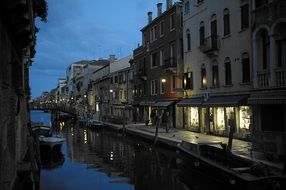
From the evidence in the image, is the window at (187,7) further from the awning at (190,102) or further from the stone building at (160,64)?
the awning at (190,102)

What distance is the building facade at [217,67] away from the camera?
25.0 metres

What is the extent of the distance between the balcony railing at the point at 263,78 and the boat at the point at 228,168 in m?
4.30

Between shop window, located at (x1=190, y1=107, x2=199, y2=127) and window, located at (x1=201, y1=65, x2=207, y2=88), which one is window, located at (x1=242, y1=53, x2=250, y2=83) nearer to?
window, located at (x1=201, y1=65, x2=207, y2=88)

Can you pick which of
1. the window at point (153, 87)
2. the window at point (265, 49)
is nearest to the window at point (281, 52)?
the window at point (265, 49)

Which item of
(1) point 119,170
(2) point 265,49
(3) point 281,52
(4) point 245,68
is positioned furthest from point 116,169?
(3) point 281,52

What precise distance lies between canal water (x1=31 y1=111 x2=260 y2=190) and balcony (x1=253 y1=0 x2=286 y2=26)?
827cm

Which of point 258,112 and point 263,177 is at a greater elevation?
point 258,112

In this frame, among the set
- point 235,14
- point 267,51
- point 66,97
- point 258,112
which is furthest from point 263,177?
point 66,97

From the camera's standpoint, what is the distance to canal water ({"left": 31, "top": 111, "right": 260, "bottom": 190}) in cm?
1791

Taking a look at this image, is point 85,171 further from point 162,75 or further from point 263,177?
point 162,75

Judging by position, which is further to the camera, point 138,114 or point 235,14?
point 138,114

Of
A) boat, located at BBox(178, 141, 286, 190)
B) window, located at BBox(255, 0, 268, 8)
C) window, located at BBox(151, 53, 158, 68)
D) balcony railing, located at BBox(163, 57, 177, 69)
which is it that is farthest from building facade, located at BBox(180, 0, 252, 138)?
window, located at BBox(151, 53, 158, 68)

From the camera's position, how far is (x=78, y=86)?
102 m

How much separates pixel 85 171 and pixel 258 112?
992 cm
